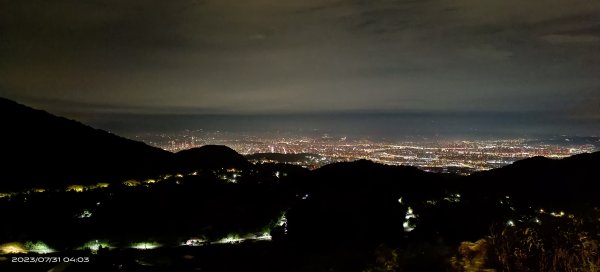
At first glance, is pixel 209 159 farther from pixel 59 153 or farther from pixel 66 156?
pixel 59 153

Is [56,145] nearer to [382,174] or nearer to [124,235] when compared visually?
[124,235]

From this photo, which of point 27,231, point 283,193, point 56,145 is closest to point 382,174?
point 283,193

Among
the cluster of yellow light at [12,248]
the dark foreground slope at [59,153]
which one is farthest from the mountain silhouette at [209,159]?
the cluster of yellow light at [12,248]

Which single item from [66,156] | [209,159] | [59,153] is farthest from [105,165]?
[209,159]

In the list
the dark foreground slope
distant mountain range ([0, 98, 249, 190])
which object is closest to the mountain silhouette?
distant mountain range ([0, 98, 249, 190])

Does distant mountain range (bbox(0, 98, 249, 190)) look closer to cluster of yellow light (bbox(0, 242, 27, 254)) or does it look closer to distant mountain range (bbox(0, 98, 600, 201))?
distant mountain range (bbox(0, 98, 600, 201))

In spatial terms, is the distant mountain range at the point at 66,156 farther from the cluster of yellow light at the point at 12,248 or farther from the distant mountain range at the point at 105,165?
the cluster of yellow light at the point at 12,248
